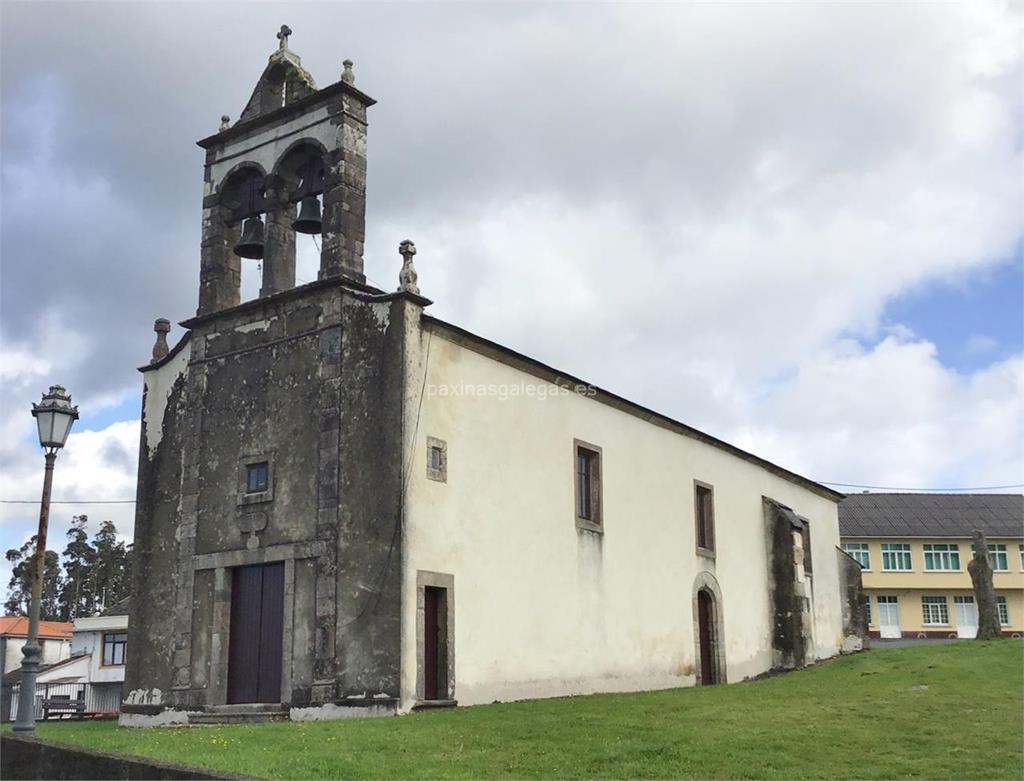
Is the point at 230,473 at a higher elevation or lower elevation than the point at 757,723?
higher

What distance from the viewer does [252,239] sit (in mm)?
20344

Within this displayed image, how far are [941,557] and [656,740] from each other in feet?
184

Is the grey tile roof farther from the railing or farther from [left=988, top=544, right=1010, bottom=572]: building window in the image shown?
the railing

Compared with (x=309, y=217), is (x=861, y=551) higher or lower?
lower

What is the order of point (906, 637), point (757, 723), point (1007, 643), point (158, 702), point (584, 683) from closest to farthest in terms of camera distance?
point (757, 723), point (158, 702), point (584, 683), point (1007, 643), point (906, 637)

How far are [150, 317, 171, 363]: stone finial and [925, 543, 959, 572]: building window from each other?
5240cm

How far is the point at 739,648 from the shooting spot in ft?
90.3

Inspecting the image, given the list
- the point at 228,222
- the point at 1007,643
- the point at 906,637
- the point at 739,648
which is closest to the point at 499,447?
the point at 228,222

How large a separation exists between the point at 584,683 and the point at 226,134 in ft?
41.6

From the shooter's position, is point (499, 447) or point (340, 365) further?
point (499, 447)

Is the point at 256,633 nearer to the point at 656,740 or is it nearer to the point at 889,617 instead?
the point at 656,740

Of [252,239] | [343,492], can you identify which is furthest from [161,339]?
[343,492]

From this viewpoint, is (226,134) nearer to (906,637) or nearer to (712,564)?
(712,564)

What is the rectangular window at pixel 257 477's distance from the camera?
1869cm
